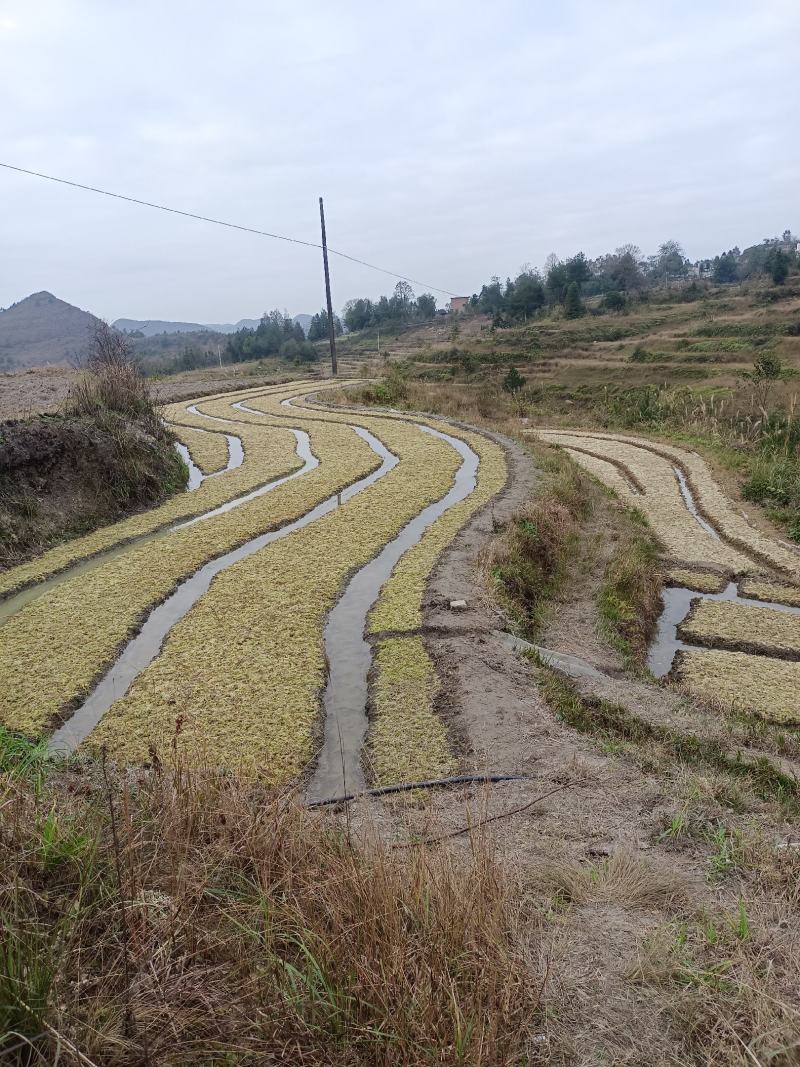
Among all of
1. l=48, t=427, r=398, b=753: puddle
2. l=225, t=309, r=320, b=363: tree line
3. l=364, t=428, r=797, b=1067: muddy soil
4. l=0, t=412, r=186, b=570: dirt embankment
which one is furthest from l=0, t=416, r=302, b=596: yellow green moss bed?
l=225, t=309, r=320, b=363: tree line

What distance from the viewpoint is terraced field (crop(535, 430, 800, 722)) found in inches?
246

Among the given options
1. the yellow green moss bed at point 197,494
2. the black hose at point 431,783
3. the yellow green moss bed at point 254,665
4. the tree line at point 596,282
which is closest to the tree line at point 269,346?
the tree line at point 596,282

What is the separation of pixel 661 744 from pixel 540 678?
1.13m

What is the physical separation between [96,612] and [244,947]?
5422mm

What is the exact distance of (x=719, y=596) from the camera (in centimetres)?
855

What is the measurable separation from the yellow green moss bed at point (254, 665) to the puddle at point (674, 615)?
140 inches

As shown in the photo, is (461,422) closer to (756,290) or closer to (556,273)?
(756,290)

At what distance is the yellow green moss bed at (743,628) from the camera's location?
7039mm

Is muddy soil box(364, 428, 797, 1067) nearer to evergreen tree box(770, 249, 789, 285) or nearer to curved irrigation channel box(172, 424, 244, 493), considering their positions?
curved irrigation channel box(172, 424, 244, 493)

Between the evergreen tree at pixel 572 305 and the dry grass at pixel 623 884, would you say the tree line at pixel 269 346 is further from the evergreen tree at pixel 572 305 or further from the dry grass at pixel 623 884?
the dry grass at pixel 623 884

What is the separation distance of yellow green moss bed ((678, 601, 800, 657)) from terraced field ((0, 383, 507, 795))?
3109 millimetres

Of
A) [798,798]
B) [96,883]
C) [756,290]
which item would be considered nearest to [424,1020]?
[96,883]

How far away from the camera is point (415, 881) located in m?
2.52

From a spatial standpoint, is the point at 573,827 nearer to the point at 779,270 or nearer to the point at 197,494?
the point at 197,494
